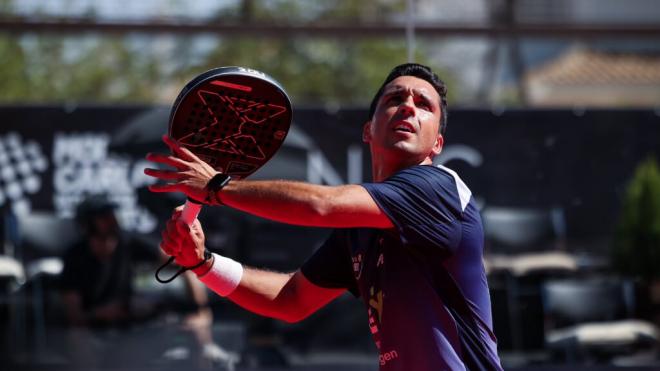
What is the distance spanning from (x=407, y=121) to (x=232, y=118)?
63cm

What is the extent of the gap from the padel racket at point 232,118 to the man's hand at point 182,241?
11 centimetres

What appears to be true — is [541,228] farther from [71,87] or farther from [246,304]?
[71,87]

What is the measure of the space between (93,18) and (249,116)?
561cm

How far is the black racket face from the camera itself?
3.40m

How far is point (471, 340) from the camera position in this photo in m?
3.53

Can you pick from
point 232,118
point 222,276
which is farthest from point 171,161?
point 222,276

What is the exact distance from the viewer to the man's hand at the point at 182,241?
3779 millimetres

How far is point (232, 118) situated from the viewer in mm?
3502

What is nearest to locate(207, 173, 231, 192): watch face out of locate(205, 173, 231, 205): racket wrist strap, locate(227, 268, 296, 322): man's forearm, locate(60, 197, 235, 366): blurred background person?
locate(205, 173, 231, 205): racket wrist strap

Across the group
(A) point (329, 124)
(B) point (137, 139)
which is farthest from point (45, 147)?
(A) point (329, 124)

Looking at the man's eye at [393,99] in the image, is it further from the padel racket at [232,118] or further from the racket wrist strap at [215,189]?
the racket wrist strap at [215,189]

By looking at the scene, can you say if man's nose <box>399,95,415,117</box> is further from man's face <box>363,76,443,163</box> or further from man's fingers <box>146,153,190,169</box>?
man's fingers <box>146,153,190,169</box>

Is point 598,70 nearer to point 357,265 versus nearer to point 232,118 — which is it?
point 357,265

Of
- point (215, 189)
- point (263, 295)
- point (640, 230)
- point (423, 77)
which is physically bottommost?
point (640, 230)
